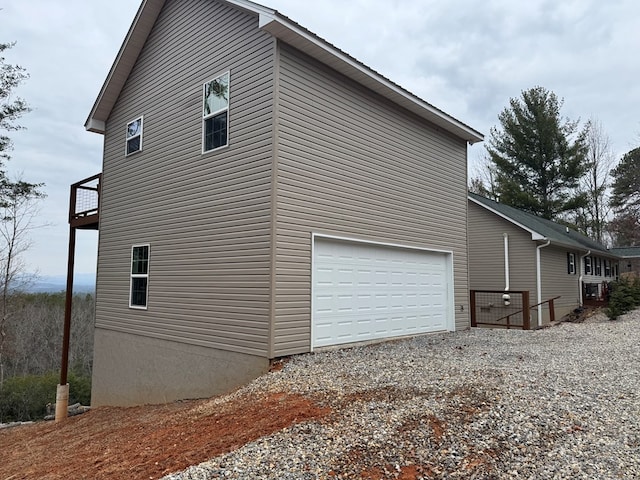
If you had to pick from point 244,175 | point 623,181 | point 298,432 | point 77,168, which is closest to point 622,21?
point 244,175

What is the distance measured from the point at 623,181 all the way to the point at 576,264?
12.4m

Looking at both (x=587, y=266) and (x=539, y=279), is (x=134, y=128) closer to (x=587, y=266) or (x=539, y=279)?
(x=539, y=279)

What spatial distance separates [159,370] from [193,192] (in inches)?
142

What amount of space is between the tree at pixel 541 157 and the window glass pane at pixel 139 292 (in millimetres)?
22423

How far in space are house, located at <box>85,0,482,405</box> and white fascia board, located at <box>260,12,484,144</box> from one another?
36 mm

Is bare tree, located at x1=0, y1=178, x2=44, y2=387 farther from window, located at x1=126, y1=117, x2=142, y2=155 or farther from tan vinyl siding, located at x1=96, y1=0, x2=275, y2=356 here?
tan vinyl siding, located at x1=96, y1=0, x2=275, y2=356

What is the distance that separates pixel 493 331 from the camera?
10.3 meters

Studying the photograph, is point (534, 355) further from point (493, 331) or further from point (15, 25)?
point (15, 25)

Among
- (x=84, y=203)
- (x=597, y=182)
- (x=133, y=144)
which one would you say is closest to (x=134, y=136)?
(x=133, y=144)

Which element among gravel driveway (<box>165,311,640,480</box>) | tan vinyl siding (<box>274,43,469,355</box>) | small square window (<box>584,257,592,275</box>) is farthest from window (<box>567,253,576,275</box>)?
gravel driveway (<box>165,311,640,480</box>)

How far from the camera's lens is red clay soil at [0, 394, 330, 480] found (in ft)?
11.6

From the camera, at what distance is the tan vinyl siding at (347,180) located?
6.67m

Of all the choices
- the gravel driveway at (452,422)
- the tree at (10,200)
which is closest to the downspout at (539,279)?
the gravel driveway at (452,422)

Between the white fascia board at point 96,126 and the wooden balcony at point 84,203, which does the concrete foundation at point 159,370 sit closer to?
the wooden balcony at point 84,203
